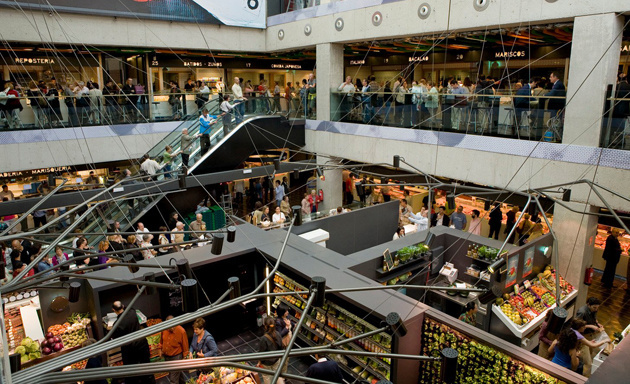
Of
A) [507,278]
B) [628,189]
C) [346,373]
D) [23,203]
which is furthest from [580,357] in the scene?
[23,203]

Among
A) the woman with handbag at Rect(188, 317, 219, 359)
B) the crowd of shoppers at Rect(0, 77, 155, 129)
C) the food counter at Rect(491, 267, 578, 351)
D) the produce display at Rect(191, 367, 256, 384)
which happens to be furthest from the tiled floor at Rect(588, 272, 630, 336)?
the crowd of shoppers at Rect(0, 77, 155, 129)

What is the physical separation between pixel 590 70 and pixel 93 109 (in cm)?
1403

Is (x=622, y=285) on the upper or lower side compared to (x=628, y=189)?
lower

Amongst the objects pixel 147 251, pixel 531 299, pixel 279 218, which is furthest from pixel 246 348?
pixel 531 299

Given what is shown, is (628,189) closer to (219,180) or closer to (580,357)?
(580,357)

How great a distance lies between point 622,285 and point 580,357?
673 cm

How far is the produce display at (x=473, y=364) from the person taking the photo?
237 inches

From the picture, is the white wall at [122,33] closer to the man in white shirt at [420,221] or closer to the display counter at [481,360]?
the man in white shirt at [420,221]

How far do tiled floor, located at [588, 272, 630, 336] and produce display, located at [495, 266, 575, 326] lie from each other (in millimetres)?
985

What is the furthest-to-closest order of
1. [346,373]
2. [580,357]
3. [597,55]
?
[597,55] → [346,373] → [580,357]

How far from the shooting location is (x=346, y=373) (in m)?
7.75

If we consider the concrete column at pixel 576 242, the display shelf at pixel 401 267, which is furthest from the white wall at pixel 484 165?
the display shelf at pixel 401 267

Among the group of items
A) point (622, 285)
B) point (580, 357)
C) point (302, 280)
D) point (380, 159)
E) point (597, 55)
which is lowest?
point (622, 285)

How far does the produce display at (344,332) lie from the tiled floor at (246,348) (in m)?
0.39
